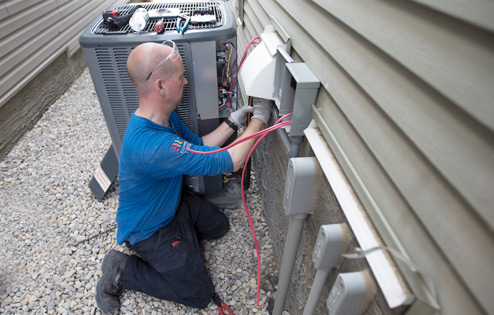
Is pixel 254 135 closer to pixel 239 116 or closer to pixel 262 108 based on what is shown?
pixel 262 108

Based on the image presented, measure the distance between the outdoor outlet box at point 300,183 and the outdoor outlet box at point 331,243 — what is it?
25 cm

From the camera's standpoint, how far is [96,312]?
6.32ft

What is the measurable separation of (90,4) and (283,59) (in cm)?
566

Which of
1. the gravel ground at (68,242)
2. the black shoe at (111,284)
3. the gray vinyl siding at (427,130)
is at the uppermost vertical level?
the gray vinyl siding at (427,130)

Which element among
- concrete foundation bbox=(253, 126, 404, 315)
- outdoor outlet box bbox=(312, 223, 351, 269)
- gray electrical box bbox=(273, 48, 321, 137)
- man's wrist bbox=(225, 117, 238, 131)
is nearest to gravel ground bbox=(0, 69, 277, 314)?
concrete foundation bbox=(253, 126, 404, 315)

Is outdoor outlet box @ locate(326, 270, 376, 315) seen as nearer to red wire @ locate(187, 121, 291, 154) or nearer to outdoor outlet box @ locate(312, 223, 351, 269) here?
outdoor outlet box @ locate(312, 223, 351, 269)

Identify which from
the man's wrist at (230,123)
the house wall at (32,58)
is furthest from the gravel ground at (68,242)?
the man's wrist at (230,123)

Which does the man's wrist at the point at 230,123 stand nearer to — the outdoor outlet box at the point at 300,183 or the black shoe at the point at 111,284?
the outdoor outlet box at the point at 300,183

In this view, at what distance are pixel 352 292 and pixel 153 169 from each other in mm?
1244

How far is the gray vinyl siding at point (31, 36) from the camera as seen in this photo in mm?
A: 3264

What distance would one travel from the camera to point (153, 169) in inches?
64.9

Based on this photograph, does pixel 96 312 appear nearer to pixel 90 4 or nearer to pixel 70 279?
pixel 70 279

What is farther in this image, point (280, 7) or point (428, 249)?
point (280, 7)

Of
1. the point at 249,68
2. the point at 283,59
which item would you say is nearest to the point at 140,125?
the point at 249,68
